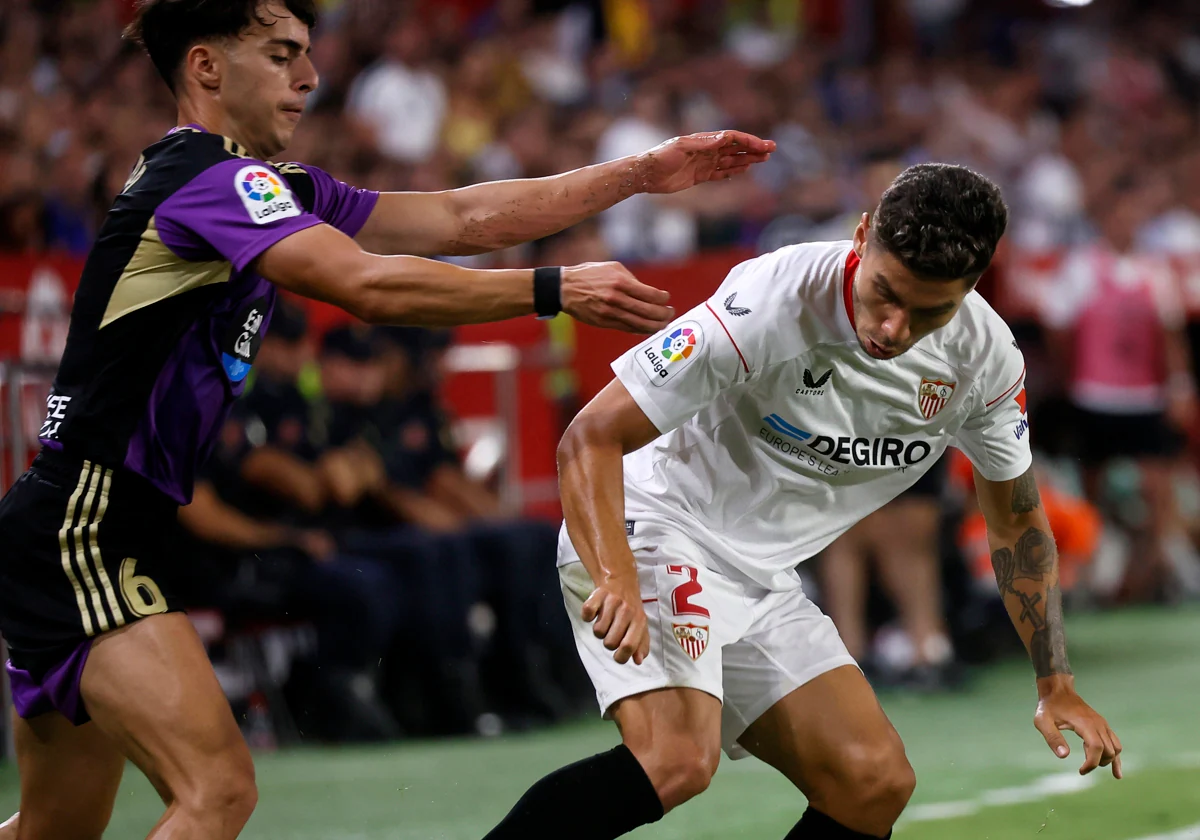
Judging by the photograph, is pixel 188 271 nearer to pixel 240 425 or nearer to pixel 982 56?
pixel 240 425

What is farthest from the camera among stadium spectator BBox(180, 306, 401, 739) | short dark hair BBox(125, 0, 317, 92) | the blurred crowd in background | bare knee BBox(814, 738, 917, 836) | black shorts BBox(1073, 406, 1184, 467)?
black shorts BBox(1073, 406, 1184, 467)

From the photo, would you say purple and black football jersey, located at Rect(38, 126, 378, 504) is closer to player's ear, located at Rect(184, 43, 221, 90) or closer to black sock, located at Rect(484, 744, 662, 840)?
player's ear, located at Rect(184, 43, 221, 90)

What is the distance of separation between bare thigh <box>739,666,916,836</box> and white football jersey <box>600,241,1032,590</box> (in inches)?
14.4

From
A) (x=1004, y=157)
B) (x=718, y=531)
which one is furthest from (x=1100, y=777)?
(x=1004, y=157)

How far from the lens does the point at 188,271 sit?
3.52 meters

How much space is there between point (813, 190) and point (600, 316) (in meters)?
9.64

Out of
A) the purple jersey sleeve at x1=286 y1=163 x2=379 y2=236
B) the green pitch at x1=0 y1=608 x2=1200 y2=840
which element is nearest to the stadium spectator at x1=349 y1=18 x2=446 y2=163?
the green pitch at x1=0 y1=608 x2=1200 y2=840

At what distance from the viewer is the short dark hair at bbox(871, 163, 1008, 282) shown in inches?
142

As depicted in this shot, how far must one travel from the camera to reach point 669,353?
12.6 feet

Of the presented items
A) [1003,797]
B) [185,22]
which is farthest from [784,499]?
[1003,797]

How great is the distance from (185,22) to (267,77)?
23 centimetres

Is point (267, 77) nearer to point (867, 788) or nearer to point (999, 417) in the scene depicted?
point (999, 417)

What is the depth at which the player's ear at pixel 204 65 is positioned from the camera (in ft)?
12.3

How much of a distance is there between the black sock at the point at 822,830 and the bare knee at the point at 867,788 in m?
0.01
